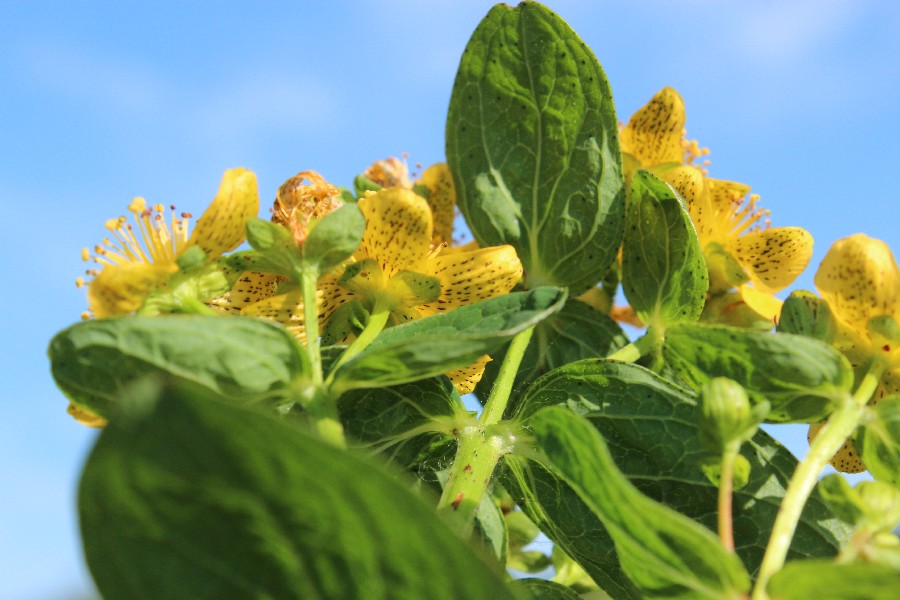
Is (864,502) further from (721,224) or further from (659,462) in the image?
(721,224)

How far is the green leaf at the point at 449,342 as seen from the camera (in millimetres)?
803

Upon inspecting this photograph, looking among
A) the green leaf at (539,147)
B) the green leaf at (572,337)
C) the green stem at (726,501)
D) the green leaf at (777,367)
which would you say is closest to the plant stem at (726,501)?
the green stem at (726,501)

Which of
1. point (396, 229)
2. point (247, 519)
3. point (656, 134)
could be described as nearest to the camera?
point (247, 519)

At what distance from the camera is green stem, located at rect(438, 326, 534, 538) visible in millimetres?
921

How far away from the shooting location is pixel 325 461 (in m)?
0.59

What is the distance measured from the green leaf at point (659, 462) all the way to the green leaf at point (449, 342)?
175 millimetres

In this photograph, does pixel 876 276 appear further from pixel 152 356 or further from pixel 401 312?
pixel 152 356

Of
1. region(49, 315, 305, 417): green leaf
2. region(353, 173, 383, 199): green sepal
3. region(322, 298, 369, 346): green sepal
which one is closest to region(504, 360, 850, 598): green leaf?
region(322, 298, 369, 346): green sepal

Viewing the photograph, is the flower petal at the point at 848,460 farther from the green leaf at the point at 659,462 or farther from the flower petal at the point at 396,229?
the flower petal at the point at 396,229

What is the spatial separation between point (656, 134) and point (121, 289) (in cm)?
89

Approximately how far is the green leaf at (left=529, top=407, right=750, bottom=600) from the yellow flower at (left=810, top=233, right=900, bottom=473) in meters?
0.42

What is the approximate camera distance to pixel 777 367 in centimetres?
88

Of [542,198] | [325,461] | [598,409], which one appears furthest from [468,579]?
[542,198]

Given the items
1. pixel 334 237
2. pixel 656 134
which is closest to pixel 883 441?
pixel 334 237
